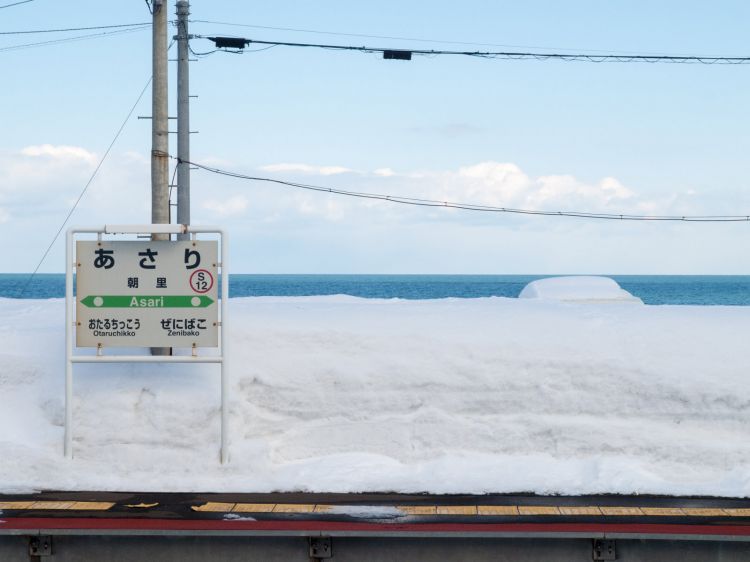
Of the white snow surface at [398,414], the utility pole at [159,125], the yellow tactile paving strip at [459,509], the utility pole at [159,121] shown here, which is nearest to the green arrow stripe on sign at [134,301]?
the white snow surface at [398,414]

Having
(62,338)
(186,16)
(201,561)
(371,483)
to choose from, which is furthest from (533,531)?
(186,16)

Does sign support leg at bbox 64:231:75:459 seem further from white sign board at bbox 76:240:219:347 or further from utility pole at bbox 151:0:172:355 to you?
utility pole at bbox 151:0:172:355

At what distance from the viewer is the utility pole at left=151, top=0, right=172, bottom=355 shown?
433 inches

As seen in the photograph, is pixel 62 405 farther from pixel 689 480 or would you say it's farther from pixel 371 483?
pixel 689 480

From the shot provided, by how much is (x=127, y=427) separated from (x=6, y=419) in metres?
1.55

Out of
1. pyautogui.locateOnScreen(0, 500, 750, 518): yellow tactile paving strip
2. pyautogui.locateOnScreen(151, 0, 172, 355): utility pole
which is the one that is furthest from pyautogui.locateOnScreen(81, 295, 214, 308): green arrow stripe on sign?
pyautogui.locateOnScreen(0, 500, 750, 518): yellow tactile paving strip

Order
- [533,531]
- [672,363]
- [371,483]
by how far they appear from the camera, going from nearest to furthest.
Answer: [533,531] → [371,483] → [672,363]

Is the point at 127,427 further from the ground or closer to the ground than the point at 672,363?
closer to the ground

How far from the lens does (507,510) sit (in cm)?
825

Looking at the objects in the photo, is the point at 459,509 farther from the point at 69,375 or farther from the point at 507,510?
the point at 69,375

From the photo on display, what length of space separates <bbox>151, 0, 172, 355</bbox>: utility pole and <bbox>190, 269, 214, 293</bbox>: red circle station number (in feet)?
4.58

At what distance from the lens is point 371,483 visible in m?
9.09

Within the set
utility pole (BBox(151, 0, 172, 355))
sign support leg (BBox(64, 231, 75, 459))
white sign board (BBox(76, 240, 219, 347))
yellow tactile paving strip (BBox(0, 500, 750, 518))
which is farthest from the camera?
utility pole (BBox(151, 0, 172, 355))

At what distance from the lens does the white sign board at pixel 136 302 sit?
31.8 feet
